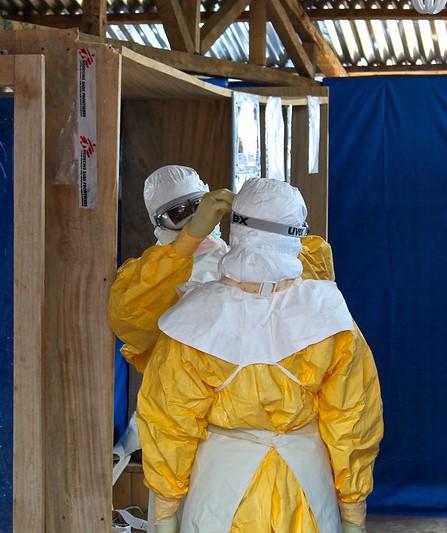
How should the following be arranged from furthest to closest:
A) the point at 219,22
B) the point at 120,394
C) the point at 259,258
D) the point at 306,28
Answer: the point at 306,28 → the point at 219,22 → the point at 120,394 → the point at 259,258

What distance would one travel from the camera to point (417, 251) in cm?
496

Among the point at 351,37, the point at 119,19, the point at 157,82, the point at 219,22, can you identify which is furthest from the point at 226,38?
the point at 157,82

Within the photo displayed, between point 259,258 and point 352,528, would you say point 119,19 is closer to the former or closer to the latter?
point 259,258

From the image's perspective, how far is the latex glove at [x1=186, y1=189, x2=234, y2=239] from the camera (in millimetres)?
2361

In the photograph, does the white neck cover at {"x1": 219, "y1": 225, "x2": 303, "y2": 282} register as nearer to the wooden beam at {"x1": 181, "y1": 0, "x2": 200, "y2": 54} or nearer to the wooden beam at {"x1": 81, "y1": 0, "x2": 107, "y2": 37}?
the wooden beam at {"x1": 81, "y1": 0, "x2": 107, "y2": 37}

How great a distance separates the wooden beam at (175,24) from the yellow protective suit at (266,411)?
2489 millimetres

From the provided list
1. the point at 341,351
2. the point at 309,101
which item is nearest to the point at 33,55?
the point at 341,351

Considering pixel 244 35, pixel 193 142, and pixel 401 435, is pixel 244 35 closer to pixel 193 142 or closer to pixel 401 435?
pixel 401 435

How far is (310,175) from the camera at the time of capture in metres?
4.10

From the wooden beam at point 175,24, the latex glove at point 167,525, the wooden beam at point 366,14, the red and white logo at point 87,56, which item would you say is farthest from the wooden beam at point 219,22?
the latex glove at point 167,525

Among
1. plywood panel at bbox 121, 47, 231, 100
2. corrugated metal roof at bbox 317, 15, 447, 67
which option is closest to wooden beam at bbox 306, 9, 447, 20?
corrugated metal roof at bbox 317, 15, 447, 67

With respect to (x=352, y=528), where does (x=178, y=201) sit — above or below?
above

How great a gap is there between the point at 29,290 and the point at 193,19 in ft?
8.64

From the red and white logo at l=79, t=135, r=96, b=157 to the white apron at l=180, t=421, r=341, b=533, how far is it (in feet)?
2.30
